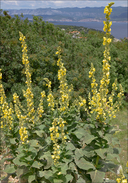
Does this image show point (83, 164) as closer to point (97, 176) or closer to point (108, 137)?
point (97, 176)

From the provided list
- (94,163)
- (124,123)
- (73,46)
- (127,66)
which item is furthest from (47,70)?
(127,66)

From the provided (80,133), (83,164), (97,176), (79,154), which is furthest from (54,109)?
(97,176)

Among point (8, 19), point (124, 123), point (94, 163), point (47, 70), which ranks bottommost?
point (124, 123)

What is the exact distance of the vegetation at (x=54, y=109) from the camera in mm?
2678

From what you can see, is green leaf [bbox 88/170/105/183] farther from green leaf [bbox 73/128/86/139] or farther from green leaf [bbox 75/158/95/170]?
green leaf [bbox 73/128/86/139]

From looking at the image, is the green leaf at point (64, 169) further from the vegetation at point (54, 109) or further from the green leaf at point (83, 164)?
the green leaf at point (83, 164)

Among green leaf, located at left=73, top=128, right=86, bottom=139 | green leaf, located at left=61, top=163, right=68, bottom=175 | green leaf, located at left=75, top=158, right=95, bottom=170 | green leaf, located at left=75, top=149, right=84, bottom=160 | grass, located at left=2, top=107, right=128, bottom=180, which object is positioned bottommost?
grass, located at left=2, top=107, right=128, bottom=180

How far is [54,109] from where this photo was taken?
3514mm

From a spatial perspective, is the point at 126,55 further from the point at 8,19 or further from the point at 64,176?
the point at 64,176

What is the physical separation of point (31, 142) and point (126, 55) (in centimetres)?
925

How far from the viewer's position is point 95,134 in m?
2.87

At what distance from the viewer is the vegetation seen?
8.79 ft

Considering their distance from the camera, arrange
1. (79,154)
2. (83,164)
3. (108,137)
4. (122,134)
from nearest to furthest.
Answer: (108,137) < (83,164) < (79,154) < (122,134)

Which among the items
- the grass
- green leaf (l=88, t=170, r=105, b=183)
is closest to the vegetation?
green leaf (l=88, t=170, r=105, b=183)
